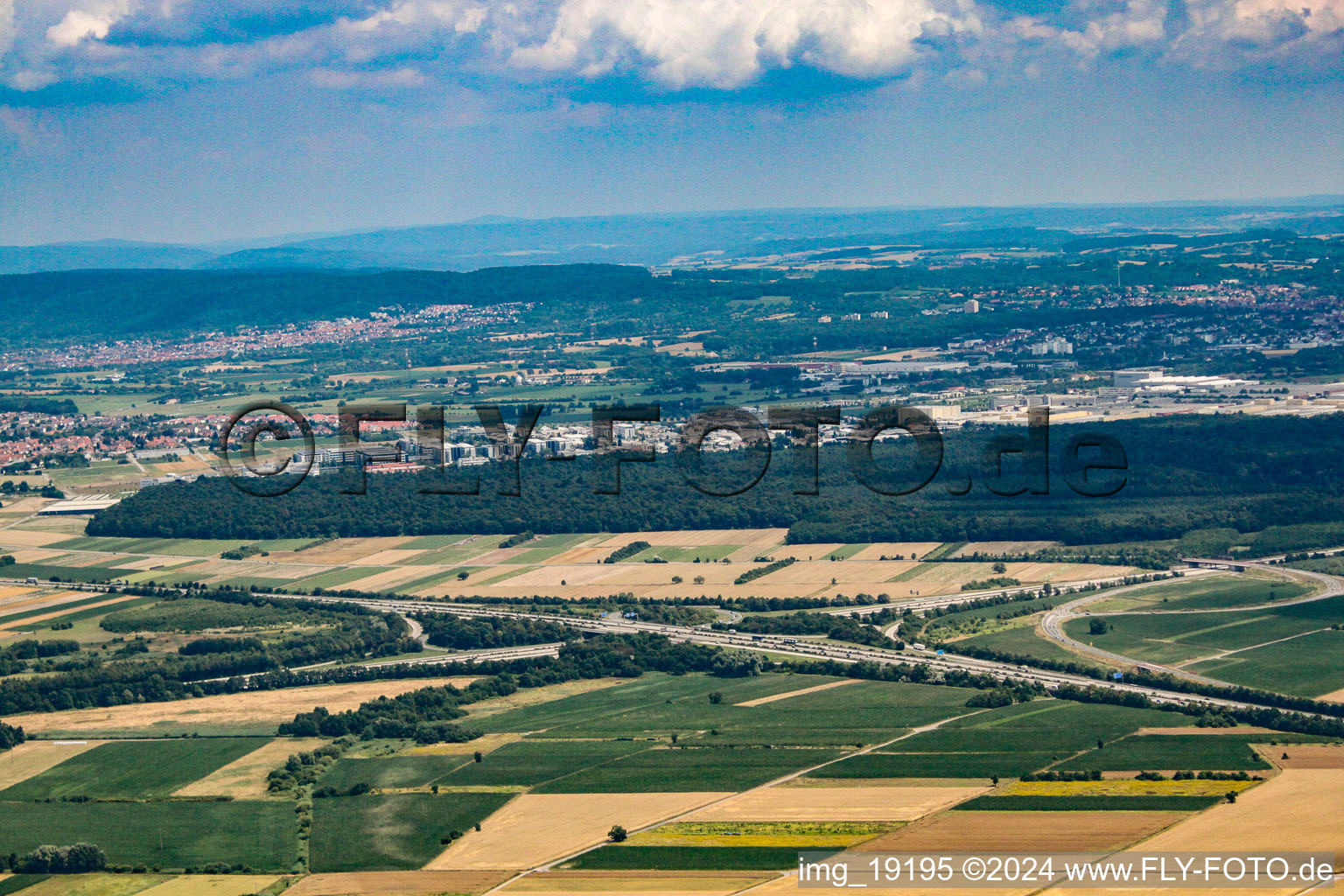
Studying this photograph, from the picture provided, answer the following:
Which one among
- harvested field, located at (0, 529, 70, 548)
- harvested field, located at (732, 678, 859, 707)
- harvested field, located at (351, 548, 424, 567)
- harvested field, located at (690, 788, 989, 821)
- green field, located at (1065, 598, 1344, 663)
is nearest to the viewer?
harvested field, located at (690, 788, 989, 821)

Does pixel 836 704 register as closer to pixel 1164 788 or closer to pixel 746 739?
pixel 746 739

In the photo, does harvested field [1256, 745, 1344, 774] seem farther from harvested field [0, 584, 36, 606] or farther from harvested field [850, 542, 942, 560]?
harvested field [0, 584, 36, 606]

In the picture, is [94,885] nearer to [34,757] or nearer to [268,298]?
[34,757]

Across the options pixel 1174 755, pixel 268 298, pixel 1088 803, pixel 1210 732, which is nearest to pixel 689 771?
→ pixel 1088 803

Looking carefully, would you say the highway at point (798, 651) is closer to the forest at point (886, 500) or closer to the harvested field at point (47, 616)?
the harvested field at point (47, 616)

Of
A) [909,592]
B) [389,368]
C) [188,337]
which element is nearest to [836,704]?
[909,592]

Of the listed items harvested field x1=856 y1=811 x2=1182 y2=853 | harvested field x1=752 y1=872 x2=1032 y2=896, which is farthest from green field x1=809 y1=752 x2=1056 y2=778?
harvested field x1=752 y1=872 x2=1032 y2=896
